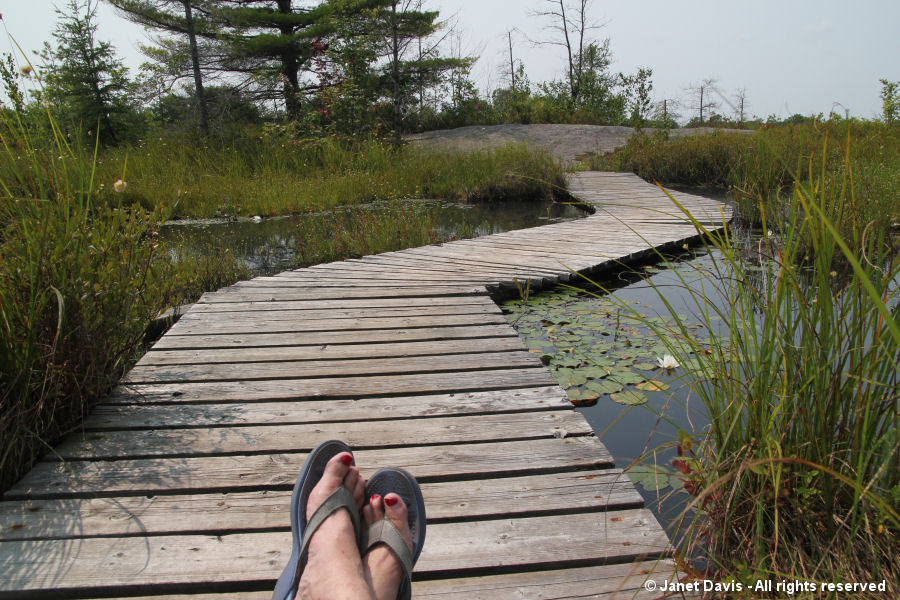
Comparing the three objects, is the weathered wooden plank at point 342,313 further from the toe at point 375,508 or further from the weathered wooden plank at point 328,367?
the toe at point 375,508

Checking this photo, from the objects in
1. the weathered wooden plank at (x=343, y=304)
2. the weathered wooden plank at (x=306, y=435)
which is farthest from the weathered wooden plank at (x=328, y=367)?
the weathered wooden plank at (x=343, y=304)

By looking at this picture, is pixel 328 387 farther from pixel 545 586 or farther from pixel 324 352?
pixel 545 586

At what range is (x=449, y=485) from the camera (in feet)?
5.07

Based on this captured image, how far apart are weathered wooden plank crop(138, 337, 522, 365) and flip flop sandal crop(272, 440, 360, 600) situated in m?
1.02

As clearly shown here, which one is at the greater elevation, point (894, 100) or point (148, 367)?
point (894, 100)

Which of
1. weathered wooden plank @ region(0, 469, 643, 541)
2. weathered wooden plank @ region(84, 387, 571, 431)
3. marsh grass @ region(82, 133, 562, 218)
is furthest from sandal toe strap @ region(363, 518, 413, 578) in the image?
marsh grass @ region(82, 133, 562, 218)

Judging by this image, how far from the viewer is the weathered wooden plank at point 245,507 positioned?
137 cm

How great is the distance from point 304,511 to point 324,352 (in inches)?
49.0

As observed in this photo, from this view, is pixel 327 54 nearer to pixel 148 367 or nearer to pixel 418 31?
pixel 418 31

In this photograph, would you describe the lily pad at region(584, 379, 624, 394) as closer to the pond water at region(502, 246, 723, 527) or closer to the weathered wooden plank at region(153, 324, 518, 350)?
the pond water at region(502, 246, 723, 527)

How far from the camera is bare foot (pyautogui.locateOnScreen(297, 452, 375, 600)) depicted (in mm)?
1063

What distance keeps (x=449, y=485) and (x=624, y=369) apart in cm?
136

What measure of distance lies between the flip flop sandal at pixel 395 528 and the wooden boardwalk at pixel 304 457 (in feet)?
0.26

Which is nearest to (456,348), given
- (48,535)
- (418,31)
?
(48,535)
